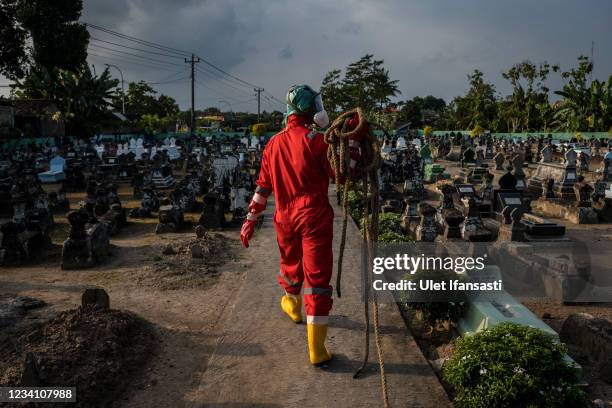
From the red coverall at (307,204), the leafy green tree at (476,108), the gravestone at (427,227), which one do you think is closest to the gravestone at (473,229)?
the gravestone at (427,227)

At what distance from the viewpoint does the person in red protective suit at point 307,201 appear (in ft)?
11.8

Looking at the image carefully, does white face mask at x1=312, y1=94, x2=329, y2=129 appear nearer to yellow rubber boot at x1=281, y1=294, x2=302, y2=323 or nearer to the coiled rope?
the coiled rope

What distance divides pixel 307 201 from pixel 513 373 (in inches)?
72.3

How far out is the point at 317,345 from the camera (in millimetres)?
3510

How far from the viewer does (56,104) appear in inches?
1419

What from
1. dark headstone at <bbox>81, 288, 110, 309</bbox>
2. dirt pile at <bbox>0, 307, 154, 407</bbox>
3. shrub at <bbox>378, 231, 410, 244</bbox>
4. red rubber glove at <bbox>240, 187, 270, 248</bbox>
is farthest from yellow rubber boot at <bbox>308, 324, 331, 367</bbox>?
shrub at <bbox>378, 231, 410, 244</bbox>

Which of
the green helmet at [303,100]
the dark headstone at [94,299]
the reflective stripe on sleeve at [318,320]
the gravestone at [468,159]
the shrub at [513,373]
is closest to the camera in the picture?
the shrub at [513,373]

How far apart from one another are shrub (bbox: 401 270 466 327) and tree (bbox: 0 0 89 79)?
37.9 m

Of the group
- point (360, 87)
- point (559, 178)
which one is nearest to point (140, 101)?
point (360, 87)

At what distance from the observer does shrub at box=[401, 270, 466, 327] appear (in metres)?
4.34

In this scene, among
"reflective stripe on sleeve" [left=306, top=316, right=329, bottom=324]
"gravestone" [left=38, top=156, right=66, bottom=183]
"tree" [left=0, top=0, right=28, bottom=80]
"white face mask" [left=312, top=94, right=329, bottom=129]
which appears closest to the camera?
"reflective stripe on sleeve" [left=306, top=316, right=329, bottom=324]

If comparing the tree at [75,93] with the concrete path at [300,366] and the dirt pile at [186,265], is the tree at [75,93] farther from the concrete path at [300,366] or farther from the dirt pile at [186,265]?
the concrete path at [300,366]

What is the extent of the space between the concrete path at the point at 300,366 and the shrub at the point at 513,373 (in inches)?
9.7

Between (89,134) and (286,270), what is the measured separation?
3718 centimetres
